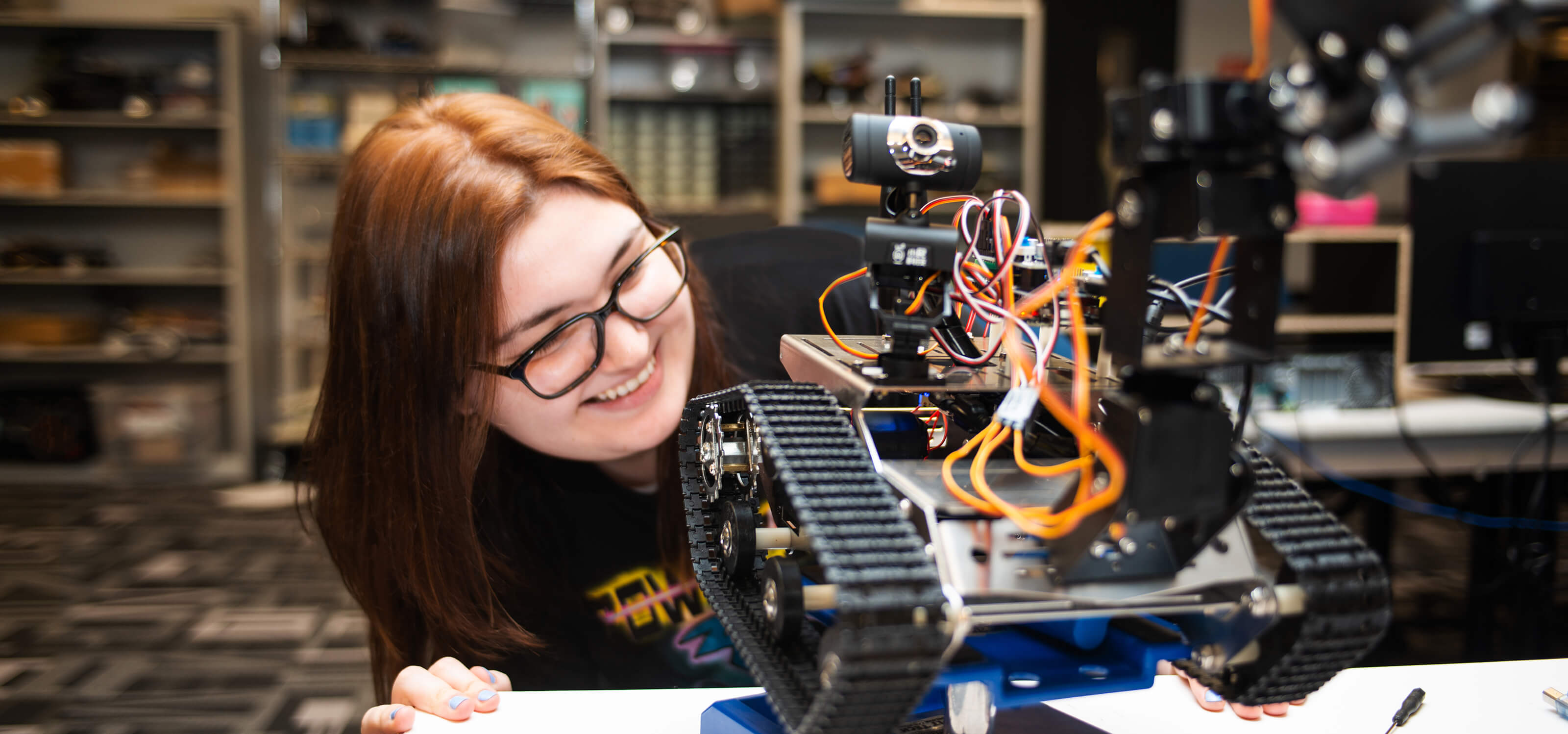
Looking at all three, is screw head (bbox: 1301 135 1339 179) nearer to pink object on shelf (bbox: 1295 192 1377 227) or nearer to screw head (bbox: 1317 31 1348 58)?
screw head (bbox: 1317 31 1348 58)

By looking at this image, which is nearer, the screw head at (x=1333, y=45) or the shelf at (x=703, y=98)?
the screw head at (x=1333, y=45)

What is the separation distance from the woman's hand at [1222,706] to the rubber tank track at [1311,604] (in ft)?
0.51

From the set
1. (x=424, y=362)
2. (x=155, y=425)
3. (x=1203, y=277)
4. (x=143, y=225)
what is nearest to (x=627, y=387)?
(x=424, y=362)

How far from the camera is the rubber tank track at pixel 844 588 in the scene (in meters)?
0.52

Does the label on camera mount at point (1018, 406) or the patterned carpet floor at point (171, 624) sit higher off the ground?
the label on camera mount at point (1018, 406)

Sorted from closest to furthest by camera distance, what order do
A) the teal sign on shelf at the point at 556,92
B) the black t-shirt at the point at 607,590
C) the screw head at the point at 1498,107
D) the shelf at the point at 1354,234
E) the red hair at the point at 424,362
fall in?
the screw head at the point at 1498,107 < the red hair at the point at 424,362 < the black t-shirt at the point at 607,590 < the shelf at the point at 1354,234 < the teal sign on shelf at the point at 556,92

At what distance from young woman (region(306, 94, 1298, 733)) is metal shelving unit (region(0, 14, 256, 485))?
129 inches

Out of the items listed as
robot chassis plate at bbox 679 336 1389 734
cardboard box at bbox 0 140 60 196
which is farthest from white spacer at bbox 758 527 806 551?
cardboard box at bbox 0 140 60 196

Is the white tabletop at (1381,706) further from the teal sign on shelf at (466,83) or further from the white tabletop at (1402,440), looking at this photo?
the teal sign on shelf at (466,83)

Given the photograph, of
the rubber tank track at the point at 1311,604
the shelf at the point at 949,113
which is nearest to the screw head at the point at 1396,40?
the rubber tank track at the point at 1311,604

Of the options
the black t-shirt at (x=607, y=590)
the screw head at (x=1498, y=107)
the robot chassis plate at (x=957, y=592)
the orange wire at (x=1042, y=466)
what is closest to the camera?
the screw head at (x=1498, y=107)

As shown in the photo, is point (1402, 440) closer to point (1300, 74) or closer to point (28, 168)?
point (1300, 74)

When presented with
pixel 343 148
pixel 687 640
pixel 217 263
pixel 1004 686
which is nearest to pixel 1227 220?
pixel 1004 686

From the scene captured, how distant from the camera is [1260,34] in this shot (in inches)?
19.6
